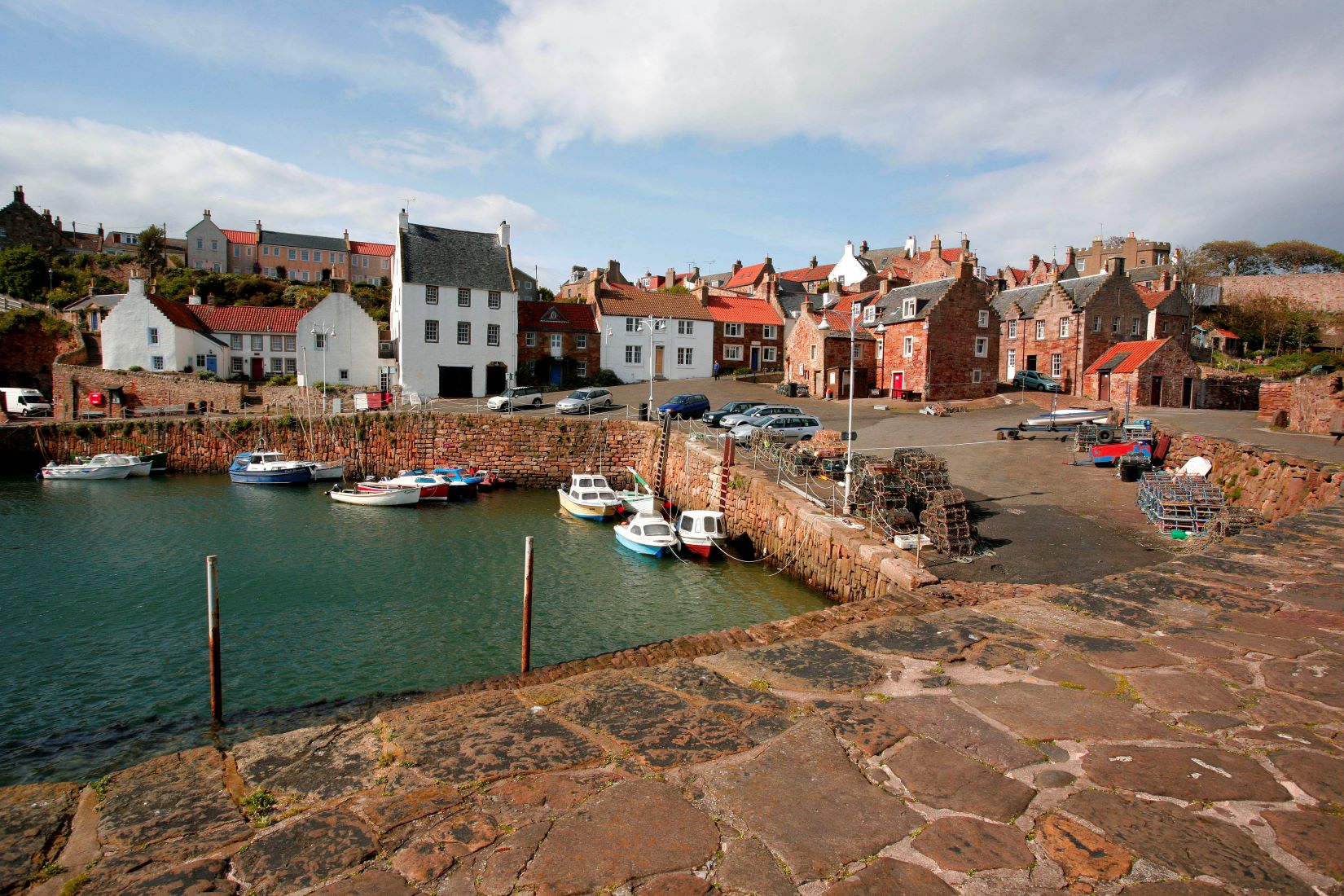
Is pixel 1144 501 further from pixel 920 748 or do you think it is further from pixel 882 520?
pixel 920 748

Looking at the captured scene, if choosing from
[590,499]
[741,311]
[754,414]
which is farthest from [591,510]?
[741,311]

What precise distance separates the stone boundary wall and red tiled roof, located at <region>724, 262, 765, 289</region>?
66.5m

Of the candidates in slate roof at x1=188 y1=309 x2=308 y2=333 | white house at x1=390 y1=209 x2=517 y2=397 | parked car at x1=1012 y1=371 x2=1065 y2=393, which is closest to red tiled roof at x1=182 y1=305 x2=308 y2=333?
slate roof at x1=188 y1=309 x2=308 y2=333

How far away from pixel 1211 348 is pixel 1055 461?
5016 cm

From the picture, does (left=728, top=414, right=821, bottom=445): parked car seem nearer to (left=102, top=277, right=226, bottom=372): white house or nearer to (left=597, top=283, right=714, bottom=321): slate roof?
(left=597, top=283, right=714, bottom=321): slate roof

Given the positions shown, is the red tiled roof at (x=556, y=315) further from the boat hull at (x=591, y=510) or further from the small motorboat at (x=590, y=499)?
the boat hull at (x=591, y=510)

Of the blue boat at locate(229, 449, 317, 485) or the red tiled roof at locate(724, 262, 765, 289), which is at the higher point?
the red tiled roof at locate(724, 262, 765, 289)

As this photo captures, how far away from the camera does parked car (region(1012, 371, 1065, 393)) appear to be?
4912 cm

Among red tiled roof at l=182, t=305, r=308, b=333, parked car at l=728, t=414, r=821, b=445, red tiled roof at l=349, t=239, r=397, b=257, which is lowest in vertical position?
parked car at l=728, t=414, r=821, b=445

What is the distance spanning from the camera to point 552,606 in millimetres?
19719

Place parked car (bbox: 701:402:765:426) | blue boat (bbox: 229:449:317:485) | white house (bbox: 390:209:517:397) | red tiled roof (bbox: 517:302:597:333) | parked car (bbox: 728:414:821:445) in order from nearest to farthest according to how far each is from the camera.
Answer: parked car (bbox: 728:414:821:445) < parked car (bbox: 701:402:765:426) < blue boat (bbox: 229:449:317:485) < white house (bbox: 390:209:517:397) < red tiled roof (bbox: 517:302:597:333)

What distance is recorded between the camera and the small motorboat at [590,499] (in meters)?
31.0

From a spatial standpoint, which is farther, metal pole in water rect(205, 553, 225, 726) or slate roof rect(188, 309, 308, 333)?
slate roof rect(188, 309, 308, 333)

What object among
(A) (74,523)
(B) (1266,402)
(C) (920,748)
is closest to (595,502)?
(A) (74,523)
